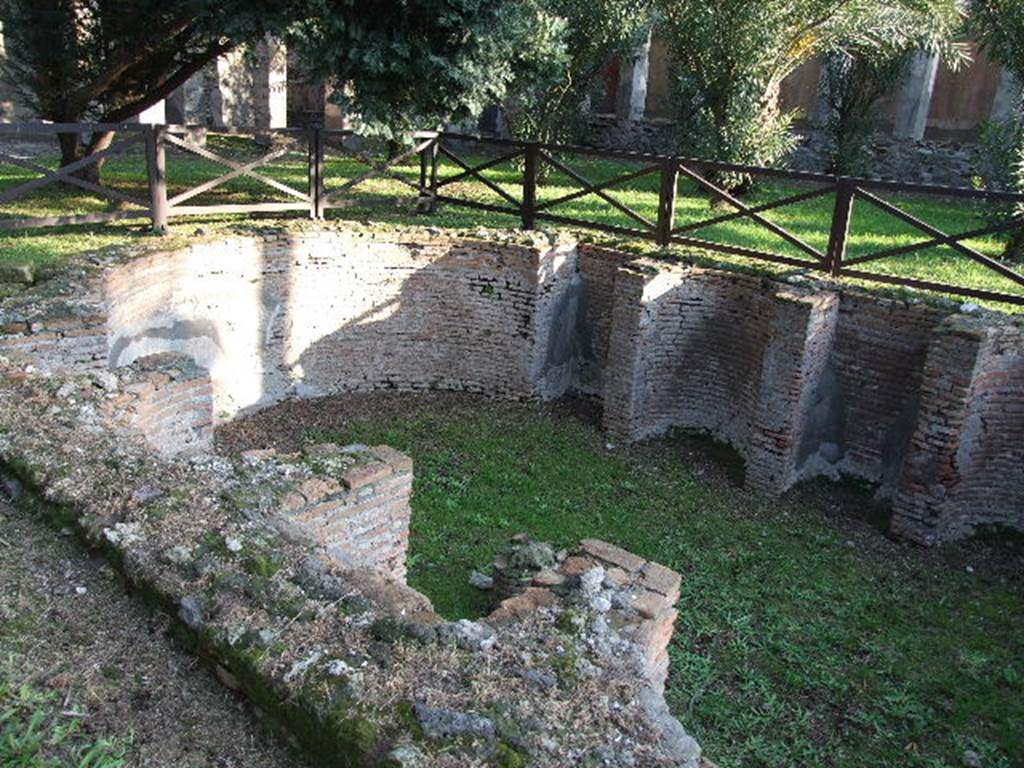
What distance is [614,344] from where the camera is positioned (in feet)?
29.9

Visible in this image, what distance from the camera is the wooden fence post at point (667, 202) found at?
9391 millimetres

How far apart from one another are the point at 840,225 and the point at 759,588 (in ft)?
11.4

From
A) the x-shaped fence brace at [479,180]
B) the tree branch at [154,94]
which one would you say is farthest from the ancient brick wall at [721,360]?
the tree branch at [154,94]

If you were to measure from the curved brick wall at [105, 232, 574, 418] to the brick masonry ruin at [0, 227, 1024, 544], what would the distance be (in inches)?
0.7

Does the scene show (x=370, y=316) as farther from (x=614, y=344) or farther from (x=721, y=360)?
(x=721, y=360)

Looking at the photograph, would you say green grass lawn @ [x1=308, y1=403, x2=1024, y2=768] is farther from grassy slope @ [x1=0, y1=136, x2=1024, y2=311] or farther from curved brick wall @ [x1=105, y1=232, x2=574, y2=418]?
grassy slope @ [x1=0, y1=136, x2=1024, y2=311]

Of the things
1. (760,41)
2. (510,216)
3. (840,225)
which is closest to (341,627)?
(840,225)

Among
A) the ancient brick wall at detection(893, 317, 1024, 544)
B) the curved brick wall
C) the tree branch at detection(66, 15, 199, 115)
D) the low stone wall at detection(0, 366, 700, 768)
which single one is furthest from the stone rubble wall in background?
the low stone wall at detection(0, 366, 700, 768)

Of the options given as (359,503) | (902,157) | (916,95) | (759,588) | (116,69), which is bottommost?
(759,588)

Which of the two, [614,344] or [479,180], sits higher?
[479,180]

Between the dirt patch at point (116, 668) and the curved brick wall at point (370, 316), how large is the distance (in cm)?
524

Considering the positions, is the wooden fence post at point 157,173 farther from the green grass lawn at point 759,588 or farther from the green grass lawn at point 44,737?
the green grass lawn at point 44,737

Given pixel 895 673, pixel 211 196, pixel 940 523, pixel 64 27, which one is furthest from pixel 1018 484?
pixel 64 27

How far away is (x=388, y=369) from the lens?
997cm
